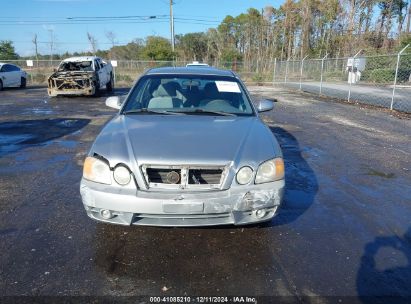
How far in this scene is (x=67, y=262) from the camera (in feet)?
9.96

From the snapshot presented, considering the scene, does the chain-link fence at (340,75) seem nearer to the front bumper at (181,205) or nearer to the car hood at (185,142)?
the car hood at (185,142)

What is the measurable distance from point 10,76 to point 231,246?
2247 cm

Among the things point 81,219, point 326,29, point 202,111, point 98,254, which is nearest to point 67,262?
point 98,254

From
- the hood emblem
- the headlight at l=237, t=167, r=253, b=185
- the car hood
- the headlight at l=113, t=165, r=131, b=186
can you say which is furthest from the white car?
the headlight at l=237, t=167, r=253, b=185

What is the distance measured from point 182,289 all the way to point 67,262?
1035 millimetres

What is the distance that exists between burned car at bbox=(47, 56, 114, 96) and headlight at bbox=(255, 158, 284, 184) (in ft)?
48.4

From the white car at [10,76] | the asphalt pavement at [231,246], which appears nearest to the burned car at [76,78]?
the white car at [10,76]

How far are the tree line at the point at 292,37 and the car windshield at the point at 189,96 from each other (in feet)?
124

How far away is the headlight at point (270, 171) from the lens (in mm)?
3117

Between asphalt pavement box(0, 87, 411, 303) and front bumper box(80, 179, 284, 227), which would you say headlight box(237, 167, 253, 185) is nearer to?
front bumper box(80, 179, 284, 227)

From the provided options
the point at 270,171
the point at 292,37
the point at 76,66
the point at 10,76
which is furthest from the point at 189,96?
the point at 292,37

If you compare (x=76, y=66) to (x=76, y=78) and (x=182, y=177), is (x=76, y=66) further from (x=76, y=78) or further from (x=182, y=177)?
(x=182, y=177)

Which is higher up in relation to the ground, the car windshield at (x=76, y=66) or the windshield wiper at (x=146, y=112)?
the car windshield at (x=76, y=66)

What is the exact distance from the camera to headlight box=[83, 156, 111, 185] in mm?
3084
